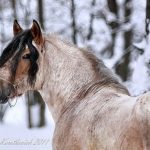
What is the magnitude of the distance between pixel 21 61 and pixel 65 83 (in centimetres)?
50

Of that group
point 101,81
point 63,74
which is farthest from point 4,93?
point 101,81

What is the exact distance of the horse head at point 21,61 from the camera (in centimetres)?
492

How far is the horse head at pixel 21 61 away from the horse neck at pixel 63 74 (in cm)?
14

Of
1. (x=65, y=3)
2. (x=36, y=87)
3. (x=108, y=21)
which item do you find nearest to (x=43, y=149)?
(x=36, y=87)

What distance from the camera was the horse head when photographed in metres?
4.92

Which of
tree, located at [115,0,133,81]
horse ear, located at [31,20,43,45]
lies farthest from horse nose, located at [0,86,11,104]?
tree, located at [115,0,133,81]

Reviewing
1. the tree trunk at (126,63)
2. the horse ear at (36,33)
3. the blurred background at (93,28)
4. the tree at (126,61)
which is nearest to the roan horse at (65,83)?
the horse ear at (36,33)

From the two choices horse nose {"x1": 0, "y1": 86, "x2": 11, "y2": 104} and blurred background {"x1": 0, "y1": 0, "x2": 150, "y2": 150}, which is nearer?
horse nose {"x1": 0, "y1": 86, "x2": 11, "y2": 104}

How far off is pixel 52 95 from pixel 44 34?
0.64m

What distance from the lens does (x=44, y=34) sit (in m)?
5.25

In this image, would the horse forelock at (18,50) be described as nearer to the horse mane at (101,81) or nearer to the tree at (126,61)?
the horse mane at (101,81)

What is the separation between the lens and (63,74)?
509 centimetres

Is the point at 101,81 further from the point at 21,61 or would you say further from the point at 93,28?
the point at 93,28

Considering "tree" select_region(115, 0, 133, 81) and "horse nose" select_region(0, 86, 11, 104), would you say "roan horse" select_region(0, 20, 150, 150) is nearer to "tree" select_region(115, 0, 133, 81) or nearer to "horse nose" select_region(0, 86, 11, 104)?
"horse nose" select_region(0, 86, 11, 104)
